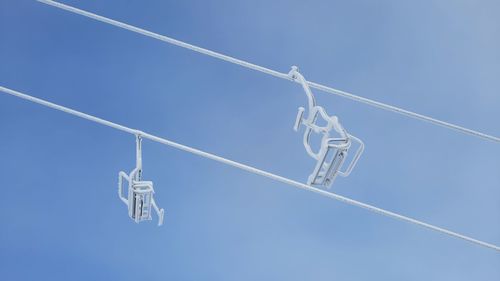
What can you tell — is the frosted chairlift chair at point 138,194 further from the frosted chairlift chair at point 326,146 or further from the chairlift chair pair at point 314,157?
the frosted chairlift chair at point 326,146

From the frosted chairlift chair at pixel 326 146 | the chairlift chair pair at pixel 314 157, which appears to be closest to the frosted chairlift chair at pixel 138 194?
the chairlift chair pair at pixel 314 157

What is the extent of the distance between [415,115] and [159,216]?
104 inches

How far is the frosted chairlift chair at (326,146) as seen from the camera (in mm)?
5422

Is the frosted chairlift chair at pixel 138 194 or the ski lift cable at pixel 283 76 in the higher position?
the ski lift cable at pixel 283 76

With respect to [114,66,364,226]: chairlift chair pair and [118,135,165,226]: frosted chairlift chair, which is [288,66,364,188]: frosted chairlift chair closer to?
[114,66,364,226]: chairlift chair pair

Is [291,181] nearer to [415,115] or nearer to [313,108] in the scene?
[313,108]

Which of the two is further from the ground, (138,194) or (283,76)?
(283,76)

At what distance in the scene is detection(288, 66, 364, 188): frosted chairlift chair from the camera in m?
5.42

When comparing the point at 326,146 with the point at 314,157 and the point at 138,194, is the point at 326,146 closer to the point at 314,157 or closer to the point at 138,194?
the point at 314,157

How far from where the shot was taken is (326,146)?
17.7 feet

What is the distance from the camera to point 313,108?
5852 mm

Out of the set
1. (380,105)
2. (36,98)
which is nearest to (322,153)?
(380,105)

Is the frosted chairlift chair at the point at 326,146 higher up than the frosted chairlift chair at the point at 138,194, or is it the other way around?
the frosted chairlift chair at the point at 326,146

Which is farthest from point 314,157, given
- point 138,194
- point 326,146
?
point 138,194
